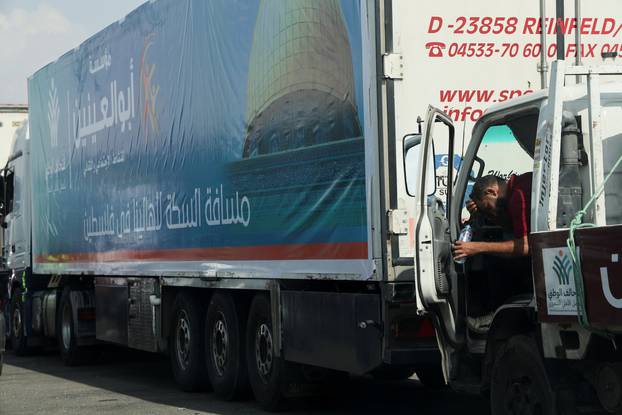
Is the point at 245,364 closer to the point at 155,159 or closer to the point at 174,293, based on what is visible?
the point at 174,293

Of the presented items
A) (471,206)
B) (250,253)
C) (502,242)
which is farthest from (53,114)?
(502,242)

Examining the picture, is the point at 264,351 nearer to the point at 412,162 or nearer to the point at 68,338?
the point at 412,162

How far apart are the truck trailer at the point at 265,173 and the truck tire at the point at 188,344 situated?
24mm

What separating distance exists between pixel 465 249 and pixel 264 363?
400 centimetres

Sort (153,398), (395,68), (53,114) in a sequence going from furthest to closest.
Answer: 1. (53,114)
2. (153,398)
3. (395,68)

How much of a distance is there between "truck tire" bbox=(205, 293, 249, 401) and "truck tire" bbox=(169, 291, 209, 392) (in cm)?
24

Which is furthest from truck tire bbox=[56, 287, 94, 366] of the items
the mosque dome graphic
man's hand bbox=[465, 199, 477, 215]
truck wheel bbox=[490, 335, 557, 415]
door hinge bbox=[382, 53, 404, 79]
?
truck wheel bbox=[490, 335, 557, 415]

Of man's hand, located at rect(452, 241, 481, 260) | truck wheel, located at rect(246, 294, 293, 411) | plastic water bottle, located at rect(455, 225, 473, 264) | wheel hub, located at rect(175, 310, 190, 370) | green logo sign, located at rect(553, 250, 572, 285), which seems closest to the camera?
green logo sign, located at rect(553, 250, 572, 285)

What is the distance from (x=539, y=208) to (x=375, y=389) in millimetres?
6562

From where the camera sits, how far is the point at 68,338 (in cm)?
1741

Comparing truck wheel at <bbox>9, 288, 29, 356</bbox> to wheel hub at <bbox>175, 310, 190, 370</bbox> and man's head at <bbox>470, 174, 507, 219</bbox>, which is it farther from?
man's head at <bbox>470, 174, 507, 219</bbox>

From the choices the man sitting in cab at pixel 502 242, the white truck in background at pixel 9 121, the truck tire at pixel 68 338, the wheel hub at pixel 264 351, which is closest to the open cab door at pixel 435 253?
the man sitting in cab at pixel 502 242

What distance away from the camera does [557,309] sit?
6641 mm

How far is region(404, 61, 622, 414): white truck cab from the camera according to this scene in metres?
6.74
